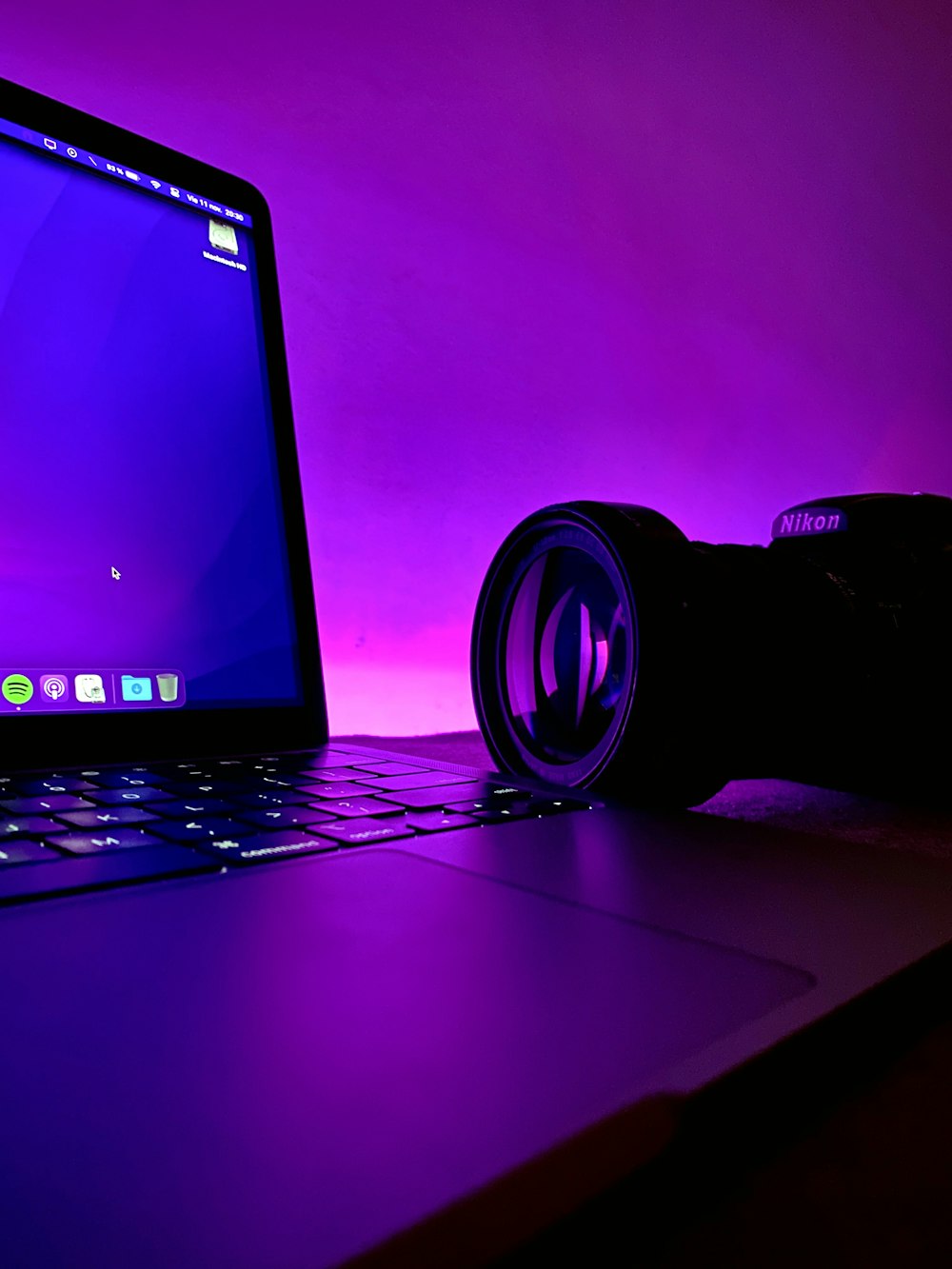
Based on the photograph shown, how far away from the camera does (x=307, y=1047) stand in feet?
0.52

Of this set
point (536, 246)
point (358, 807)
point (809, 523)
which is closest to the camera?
point (358, 807)

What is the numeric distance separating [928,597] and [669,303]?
599 millimetres

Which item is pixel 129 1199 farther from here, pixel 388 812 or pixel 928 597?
pixel 928 597

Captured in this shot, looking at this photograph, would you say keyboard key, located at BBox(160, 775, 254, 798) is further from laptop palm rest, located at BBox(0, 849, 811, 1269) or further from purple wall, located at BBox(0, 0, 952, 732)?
purple wall, located at BBox(0, 0, 952, 732)

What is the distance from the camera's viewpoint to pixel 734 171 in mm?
1104

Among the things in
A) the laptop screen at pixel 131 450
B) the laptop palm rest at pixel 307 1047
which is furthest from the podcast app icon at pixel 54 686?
the laptop palm rest at pixel 307 1047

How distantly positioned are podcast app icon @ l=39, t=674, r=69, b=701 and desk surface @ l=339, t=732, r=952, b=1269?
0.37 meters

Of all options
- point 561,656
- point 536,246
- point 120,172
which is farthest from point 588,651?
point 536,246

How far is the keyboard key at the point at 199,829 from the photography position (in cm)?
30

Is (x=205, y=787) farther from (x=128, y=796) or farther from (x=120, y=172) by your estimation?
(x=120, y=172)

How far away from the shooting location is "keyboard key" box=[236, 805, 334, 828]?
1.07ft

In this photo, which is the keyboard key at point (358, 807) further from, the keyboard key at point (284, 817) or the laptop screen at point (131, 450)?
the laptop screen at point (131, 450)

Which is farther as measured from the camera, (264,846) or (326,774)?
(326,774)

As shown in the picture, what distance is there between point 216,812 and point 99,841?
0.06 m
